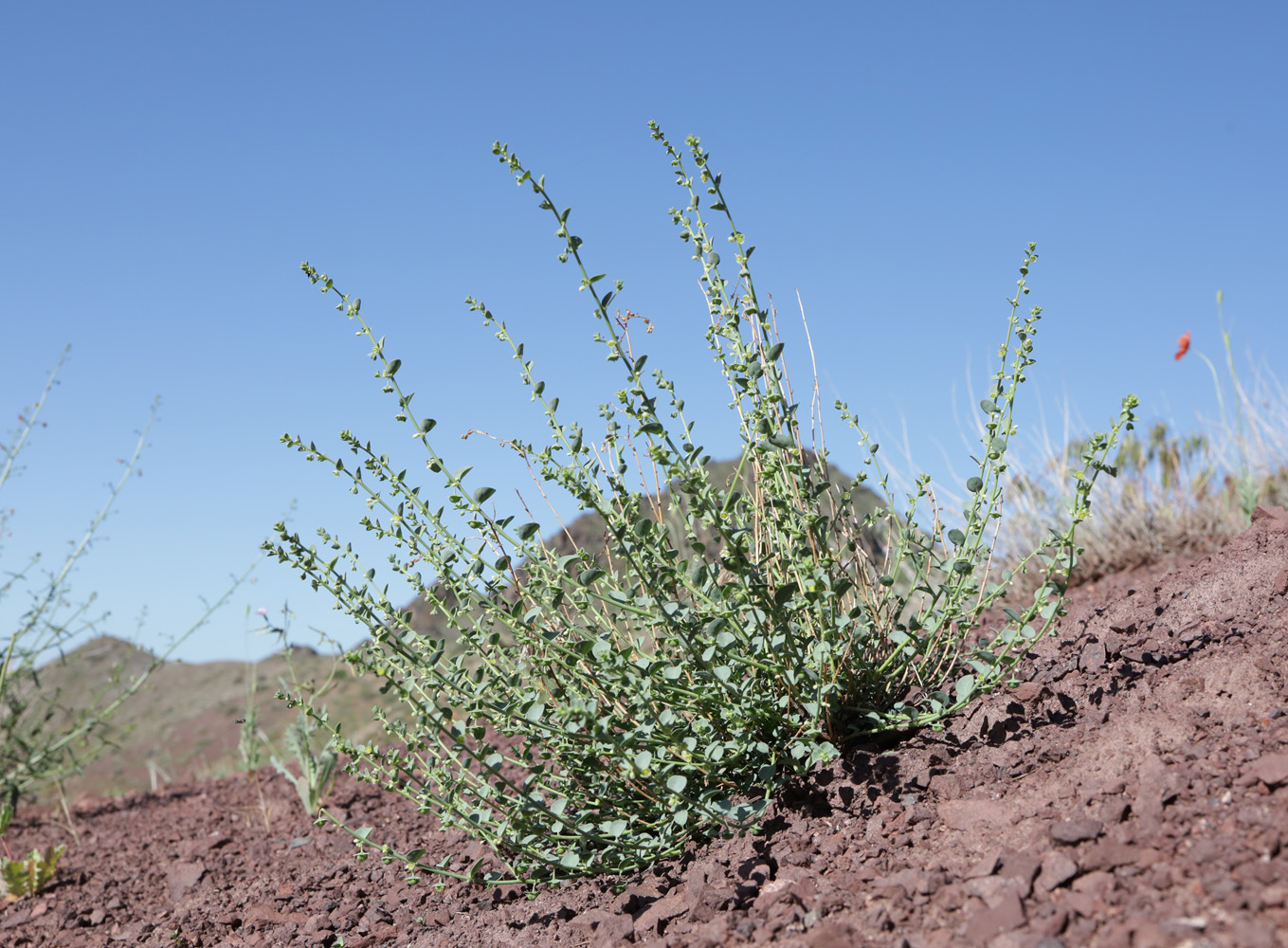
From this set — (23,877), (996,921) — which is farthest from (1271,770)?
(23,877)

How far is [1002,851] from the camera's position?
2.05m

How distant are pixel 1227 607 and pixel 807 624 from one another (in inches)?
59.9

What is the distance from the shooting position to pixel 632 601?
242cm

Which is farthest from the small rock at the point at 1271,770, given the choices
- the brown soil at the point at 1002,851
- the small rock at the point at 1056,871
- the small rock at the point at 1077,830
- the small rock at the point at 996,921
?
the small rock at the point at 996,921

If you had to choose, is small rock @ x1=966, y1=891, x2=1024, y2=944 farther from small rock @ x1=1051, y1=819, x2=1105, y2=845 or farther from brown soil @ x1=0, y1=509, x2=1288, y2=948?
small rock @ x1=1051, y1=819, x2=1105, y2=845

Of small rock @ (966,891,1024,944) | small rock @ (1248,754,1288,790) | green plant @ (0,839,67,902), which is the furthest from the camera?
green plant @ (0,839,67,902)

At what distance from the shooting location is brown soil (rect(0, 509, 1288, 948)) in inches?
70.9

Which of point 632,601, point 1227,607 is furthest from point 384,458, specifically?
point 1227,607

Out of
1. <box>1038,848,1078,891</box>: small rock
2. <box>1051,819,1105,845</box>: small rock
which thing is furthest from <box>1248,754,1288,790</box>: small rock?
<box>1038,848,1078,891</box>: small rock

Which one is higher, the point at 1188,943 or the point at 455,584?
the point at 455,584

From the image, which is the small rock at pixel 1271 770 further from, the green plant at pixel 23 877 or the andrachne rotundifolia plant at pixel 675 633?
the green plant at pixel 23 877

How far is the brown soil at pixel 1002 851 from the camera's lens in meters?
1.80

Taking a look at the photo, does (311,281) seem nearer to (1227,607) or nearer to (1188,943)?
(1188,943)

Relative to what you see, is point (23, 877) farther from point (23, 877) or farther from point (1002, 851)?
point (1002, 851)
